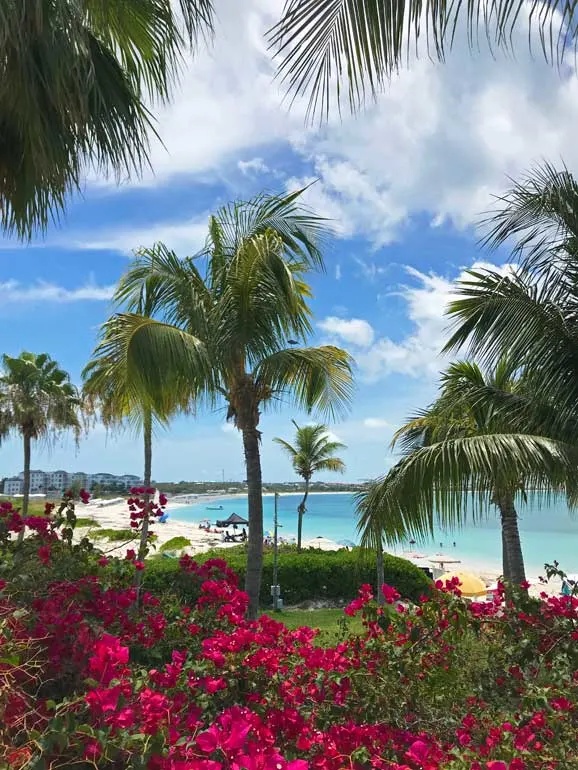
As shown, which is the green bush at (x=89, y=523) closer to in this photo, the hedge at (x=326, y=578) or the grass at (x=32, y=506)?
the grass at (x=32, y=506)

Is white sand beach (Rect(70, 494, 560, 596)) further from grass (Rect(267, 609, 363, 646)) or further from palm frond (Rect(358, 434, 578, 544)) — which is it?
grass (Rect(267, 609, 363, 646))

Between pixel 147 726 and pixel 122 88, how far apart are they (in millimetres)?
4077

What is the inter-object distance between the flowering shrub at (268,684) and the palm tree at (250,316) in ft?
13.2

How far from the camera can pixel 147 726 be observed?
1.98 meters

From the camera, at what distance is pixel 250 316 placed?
29.0 feet

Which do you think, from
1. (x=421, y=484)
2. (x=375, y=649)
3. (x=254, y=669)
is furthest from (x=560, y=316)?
(x=254, y=669)

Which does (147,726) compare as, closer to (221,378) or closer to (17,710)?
(17,710)

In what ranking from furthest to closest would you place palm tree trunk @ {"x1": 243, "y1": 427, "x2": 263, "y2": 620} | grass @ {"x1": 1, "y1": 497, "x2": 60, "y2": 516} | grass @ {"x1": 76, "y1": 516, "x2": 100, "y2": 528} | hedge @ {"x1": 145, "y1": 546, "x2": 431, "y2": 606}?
hedge @ {"x1": 145, "y1": 546, "x2": 431, "y2": 606} → grass @ {"x1": 76, "y1": 516, "x2": 100, "y2": 528} → palm tree trunk @ {"x1": 243, "y1": 427, "x2": 263, "y2": 620} → grass @ {"x1": 1, "y1": 497, "x2": 60, "y2": 516}

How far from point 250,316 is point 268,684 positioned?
6.23 m

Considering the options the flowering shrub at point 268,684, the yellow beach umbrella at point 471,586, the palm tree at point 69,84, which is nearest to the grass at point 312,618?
the yellow beach umbrella at point 471,586

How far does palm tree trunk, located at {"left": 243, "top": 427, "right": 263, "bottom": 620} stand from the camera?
347 inches

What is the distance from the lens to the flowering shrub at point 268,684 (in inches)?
76.3

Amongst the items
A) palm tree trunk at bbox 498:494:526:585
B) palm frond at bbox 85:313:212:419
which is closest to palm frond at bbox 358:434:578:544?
palm tree trunk at bbox 498:494:526:585

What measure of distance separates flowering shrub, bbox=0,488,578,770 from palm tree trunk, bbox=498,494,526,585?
4.00 meters
